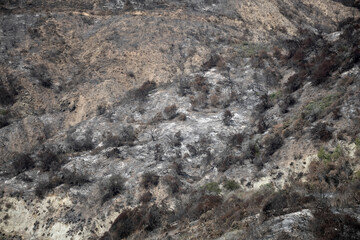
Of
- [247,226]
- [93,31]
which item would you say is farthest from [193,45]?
[247,226]

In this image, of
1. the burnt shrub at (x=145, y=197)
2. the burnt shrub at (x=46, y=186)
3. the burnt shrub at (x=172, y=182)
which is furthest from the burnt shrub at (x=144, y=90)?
the burnt shrub at (x=145, y=197)

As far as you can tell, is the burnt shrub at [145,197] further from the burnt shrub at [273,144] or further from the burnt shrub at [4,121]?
the burnt shrub at [4,121]

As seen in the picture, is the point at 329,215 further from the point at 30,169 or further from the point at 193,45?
the point at 193,45

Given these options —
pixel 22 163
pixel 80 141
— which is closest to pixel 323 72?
pixel 80 141

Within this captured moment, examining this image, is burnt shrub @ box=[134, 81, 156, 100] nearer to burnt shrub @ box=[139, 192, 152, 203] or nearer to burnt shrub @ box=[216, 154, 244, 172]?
burnt shrub @ box=[216, 154, 244, 172]

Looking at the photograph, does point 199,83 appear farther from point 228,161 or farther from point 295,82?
point 228,161

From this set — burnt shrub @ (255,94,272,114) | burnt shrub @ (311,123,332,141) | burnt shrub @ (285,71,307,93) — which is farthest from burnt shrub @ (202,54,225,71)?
burnt shrub @ (311,123,332,141)
